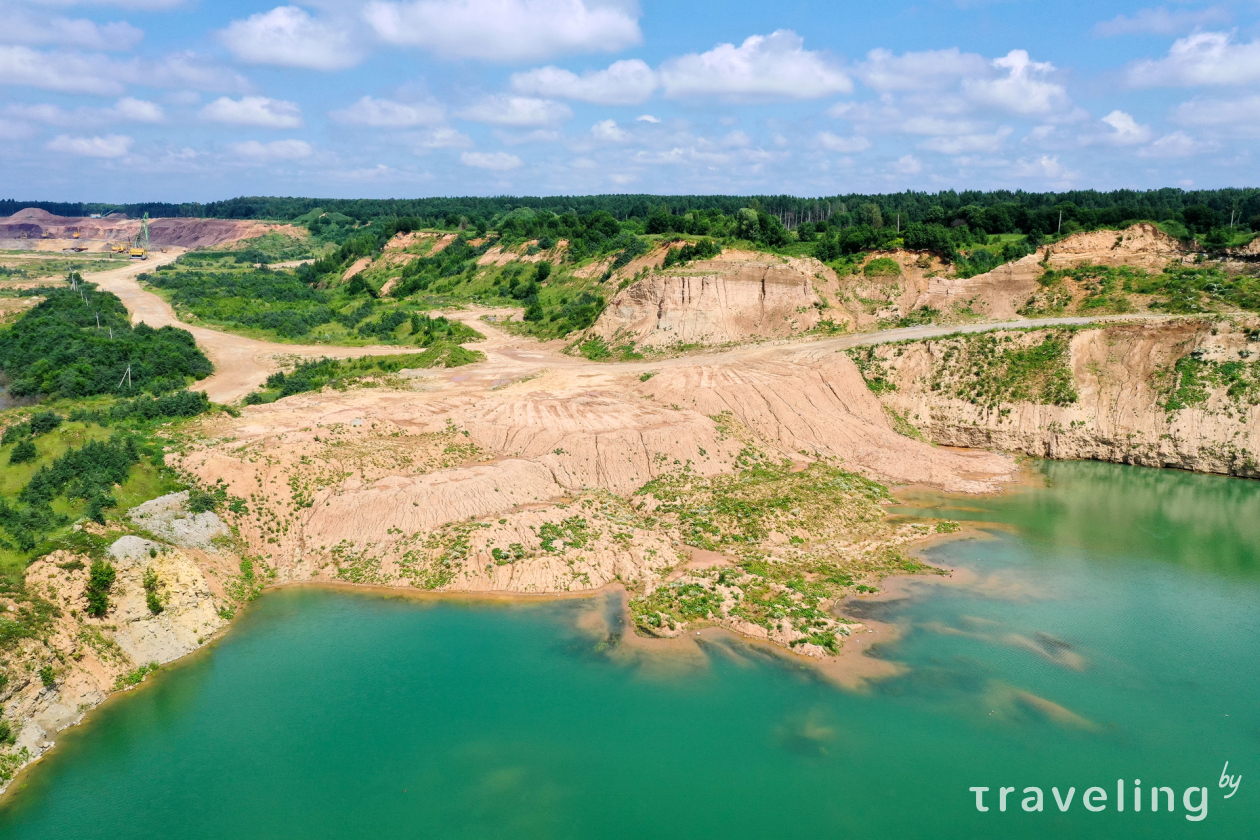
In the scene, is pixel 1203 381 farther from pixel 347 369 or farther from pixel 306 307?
pixel 306 307

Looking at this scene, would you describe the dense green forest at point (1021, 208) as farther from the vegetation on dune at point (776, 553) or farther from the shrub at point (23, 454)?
the shrub at point (23, 454)

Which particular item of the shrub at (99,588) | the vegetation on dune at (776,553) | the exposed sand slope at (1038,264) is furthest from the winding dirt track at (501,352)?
the shrub at (99,588)

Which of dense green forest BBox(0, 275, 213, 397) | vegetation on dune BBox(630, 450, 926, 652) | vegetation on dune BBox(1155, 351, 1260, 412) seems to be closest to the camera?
vegetation on dune BBox(630, 450, 926, 652)

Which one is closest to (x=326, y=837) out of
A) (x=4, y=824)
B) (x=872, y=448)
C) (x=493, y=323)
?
(x=4, y=824)

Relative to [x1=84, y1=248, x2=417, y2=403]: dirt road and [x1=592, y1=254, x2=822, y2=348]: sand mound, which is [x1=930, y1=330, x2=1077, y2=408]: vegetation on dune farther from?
[x1=84, y1=248, x2=417, y2=403]: dirt road

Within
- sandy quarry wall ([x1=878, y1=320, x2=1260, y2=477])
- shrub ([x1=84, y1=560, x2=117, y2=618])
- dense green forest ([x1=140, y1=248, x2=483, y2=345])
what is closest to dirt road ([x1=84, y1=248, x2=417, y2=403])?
dense green forest ([x1=140, y1=248, x2=483, y2=345])

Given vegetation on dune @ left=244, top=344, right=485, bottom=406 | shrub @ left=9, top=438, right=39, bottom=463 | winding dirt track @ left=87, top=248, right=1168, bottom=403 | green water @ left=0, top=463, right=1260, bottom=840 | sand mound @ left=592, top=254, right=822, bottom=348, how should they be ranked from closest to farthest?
1. green water @ left=0, top=463, right=1260, bottom=840
2. shrub @ left=9, top=438, right=39, bottom=463
3. vegetation on dune @ left=244, top=344, right=485, bottom=406
4. winding dirt track @ left=87, top=248, right=1168, bottom=403
5. sand mound @ left=592, top=254, right=822, bottom=348
